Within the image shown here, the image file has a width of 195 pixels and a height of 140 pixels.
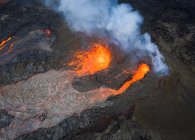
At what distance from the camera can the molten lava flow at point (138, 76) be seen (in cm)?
1020

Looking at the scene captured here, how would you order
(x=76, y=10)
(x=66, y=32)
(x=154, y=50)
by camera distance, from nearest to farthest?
(x=154, y=50)
(x=66, y=32)
(x=76, y=10)

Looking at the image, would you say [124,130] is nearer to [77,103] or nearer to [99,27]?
[77,103]

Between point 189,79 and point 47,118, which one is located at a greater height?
point 189,79

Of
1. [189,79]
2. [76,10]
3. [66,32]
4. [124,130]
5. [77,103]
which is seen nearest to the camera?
[124,130]

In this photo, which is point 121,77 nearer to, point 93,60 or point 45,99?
point 93,60

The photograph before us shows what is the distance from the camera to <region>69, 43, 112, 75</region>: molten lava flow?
10664mm

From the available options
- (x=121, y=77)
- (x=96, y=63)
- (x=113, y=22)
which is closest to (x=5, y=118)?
(x=96, y=63)

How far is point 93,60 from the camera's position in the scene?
437 inches

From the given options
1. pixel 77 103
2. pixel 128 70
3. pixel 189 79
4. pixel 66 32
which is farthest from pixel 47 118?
pixel 189 79

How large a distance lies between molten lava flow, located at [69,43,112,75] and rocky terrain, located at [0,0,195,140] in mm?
337

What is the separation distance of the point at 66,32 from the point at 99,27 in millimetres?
1530

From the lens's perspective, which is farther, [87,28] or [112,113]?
[87,28]

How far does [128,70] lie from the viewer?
1081cm

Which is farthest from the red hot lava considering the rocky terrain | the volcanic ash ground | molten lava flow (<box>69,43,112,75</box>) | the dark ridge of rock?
the dark ridge of rock
